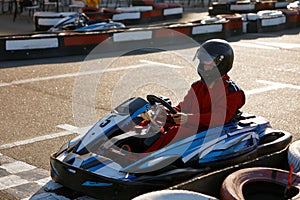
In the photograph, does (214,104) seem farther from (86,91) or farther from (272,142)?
(86,91)

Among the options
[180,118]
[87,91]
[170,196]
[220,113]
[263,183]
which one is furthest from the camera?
[87,91]

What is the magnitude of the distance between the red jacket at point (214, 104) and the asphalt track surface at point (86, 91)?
1296 millimetres

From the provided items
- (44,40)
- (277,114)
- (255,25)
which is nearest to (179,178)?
(277,114)

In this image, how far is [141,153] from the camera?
468 cm

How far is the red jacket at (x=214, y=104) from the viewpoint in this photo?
4.87 m

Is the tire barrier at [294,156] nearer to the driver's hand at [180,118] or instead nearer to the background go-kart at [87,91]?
the driver's hand at [180,118]

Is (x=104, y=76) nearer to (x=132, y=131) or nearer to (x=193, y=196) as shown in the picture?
(x=132, y=131)

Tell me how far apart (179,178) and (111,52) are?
25.8 ft

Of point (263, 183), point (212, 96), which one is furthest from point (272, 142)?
point (263, 183)

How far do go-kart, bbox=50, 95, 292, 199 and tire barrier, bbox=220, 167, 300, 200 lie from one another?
42cm

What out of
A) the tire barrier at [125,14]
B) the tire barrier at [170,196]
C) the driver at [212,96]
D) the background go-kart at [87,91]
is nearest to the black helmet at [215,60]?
the driver at [212,96]

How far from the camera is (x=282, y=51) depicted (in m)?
12.6

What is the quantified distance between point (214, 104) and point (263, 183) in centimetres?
91

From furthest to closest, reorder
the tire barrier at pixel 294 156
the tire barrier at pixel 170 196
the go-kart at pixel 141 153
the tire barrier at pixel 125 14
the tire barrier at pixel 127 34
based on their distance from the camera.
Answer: the tire barrier at pixel 125 14 → the tire barrier at pixel 127 34 → the tire barrier at pixel 294 156 → the go-kart at pixel 141 153 → the tire barrier at pixel 170 196
